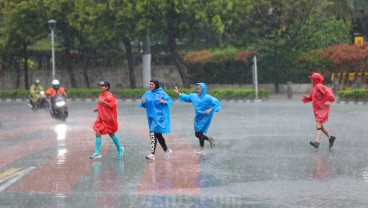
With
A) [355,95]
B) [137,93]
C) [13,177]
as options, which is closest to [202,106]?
[13,177]

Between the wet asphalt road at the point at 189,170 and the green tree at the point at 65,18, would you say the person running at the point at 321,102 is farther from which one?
the green tree at the point at 65,18

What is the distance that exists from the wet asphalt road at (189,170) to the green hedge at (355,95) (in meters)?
16.4

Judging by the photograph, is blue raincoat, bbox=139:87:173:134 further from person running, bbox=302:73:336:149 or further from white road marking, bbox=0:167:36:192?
person running, bbox=302:73:336:149

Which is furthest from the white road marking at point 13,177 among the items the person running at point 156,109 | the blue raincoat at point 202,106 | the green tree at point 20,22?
the green tree at point 20,22

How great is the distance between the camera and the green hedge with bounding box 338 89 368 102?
3791 centimetres

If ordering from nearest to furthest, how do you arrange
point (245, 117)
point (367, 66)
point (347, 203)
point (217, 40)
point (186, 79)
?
1. point (347, 203)
2. point (245, 117)
3. point (367, 66)
4. point (186, 79)
5. point (217, 40)

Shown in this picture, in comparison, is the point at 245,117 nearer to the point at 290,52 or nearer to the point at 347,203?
the point at 347,203

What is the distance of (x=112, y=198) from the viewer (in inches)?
381

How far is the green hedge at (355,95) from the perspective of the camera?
124ft

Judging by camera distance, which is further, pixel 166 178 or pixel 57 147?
pixel 57 147

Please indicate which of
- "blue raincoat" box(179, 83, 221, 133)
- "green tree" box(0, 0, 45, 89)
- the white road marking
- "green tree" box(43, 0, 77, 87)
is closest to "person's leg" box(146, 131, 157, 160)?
"blue raincoat" box(179, 83, 221, 133)

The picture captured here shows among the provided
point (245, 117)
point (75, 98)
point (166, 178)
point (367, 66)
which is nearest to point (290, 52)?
point (367, 66)

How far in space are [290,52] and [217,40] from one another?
6680 mm

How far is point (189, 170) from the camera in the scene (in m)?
12.6
